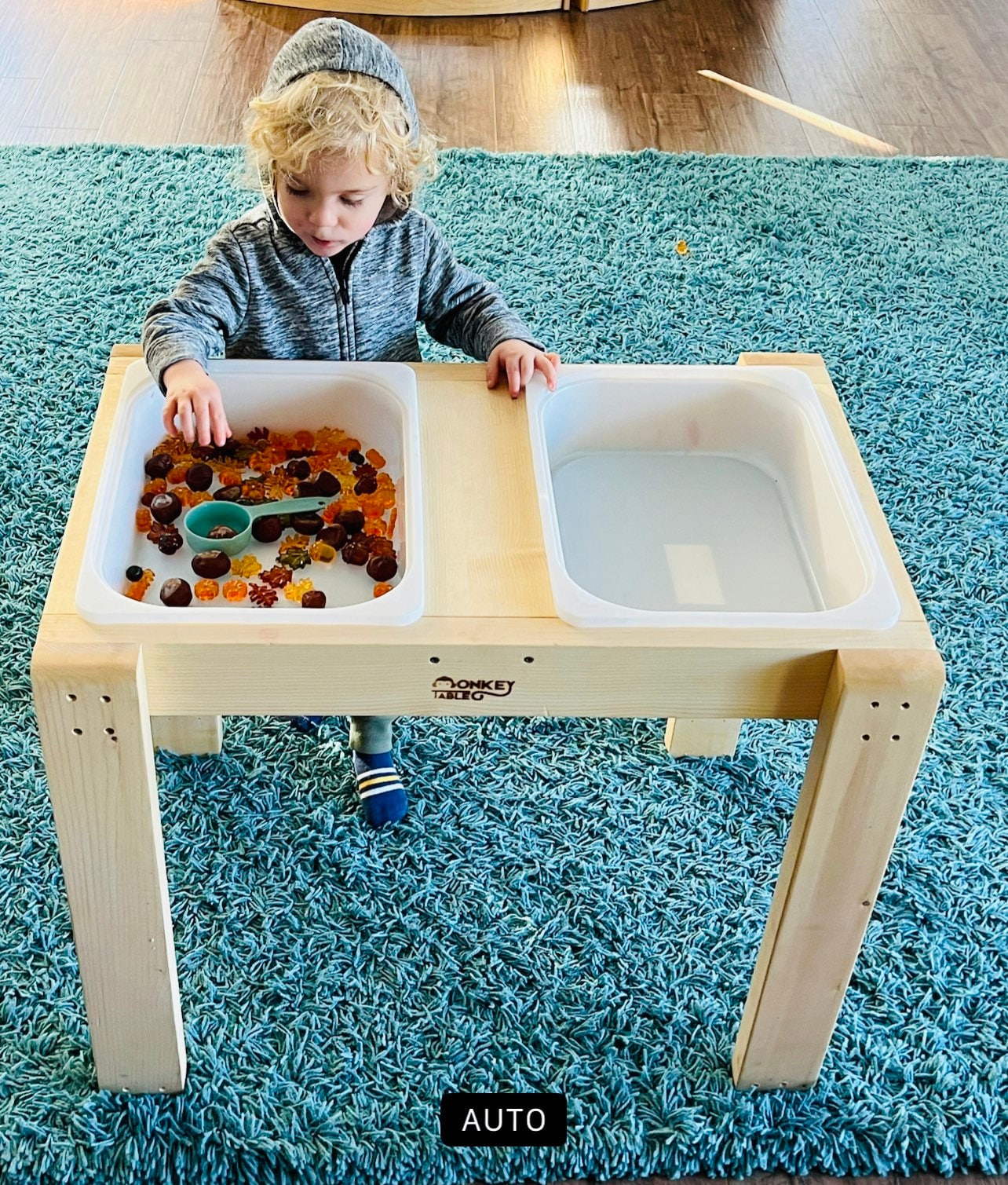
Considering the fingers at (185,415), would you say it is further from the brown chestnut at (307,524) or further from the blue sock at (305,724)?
the blue sock at (305,724)

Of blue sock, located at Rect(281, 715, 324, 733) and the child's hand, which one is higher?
the child's hand

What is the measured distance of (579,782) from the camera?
55.2 inches

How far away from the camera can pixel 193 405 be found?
1064 mm

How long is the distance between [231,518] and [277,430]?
137mm

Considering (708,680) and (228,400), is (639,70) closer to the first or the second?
(228,400)

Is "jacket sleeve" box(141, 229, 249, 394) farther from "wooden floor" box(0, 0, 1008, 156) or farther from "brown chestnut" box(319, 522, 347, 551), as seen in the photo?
"wooden floor" box(0, 0, 1008, 156)

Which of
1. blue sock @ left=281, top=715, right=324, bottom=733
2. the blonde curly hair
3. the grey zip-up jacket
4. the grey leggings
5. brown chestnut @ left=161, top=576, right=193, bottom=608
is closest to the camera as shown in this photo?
brown chestnut @ left=161, top=576, right=193, bottom=608

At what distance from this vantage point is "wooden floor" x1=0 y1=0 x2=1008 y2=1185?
2.55 m

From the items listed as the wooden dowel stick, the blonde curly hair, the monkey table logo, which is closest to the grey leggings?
the monkey table logo

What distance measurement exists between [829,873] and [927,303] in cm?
142

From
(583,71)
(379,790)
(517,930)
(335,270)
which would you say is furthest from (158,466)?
(583,71)

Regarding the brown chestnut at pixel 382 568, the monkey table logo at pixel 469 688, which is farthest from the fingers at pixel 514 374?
the monkey table logo at pixel 469 688

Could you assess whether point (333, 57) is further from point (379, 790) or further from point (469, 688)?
point (379, 790)

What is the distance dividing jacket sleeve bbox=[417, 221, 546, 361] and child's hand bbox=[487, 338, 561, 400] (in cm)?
10
